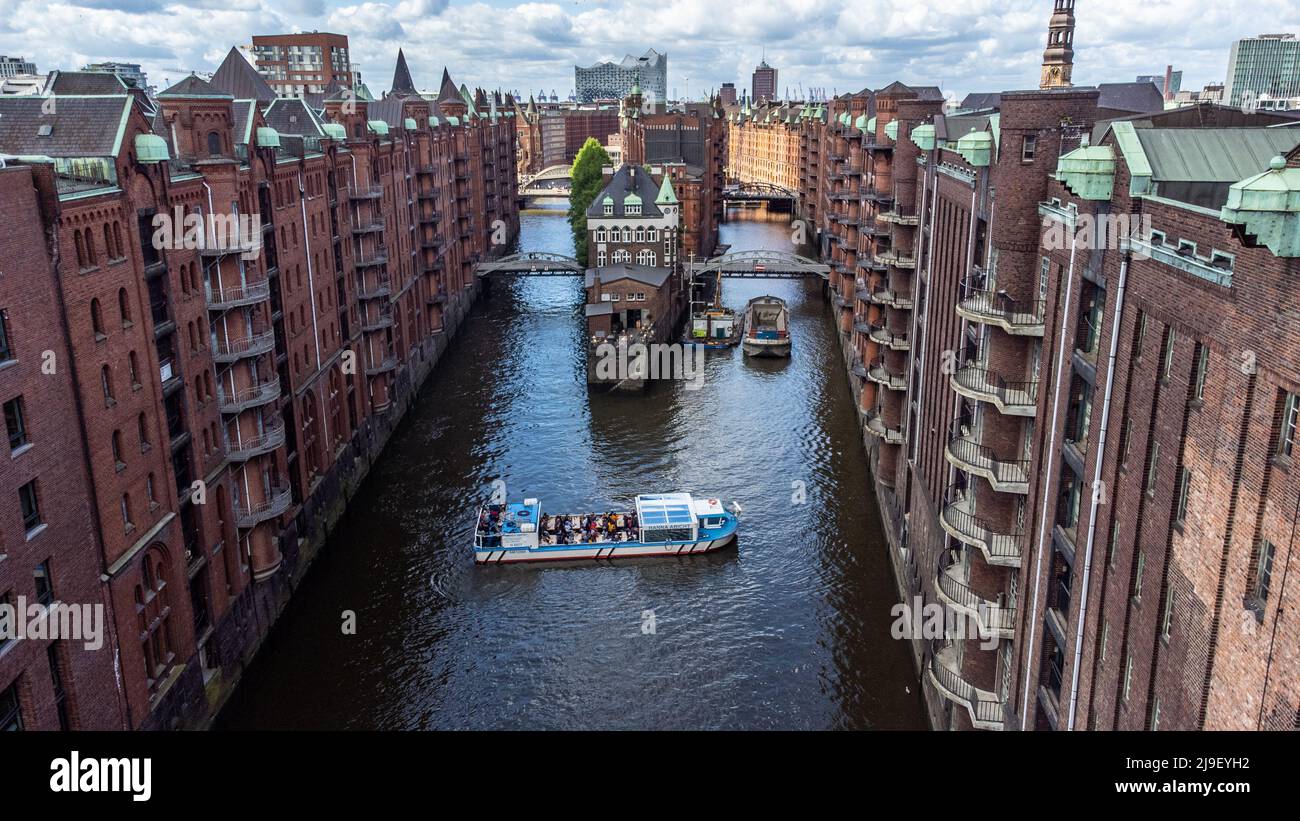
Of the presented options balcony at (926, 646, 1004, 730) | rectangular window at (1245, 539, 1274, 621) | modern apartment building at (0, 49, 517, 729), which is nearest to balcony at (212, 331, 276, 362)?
modern apartment building at (0, 49, 517, 729)

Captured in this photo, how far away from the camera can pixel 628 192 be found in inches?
3814

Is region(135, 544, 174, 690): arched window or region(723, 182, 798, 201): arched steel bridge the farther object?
region(723, 182, 798, 201): arched steel bridge

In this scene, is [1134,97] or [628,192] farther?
[628,192]

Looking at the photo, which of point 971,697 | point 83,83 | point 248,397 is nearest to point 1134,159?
point 971,697

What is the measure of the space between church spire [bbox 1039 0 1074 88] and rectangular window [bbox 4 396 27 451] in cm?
7300

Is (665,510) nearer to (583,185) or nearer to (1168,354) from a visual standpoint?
(1168,354)

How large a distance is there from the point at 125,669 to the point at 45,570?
5.03 m

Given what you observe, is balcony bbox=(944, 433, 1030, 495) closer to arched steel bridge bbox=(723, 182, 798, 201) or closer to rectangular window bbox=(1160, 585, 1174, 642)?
rectangular window bbox=(1160, 585, 1174, 642)

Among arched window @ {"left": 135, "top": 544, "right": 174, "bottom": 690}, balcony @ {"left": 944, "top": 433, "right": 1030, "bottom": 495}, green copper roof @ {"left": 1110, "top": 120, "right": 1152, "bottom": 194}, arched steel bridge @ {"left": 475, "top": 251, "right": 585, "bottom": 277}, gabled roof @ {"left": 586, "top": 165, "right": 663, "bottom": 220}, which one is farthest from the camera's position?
arched steel bridge @ {"left": 475, "top": 251, "right": 585, "bottom": 277}

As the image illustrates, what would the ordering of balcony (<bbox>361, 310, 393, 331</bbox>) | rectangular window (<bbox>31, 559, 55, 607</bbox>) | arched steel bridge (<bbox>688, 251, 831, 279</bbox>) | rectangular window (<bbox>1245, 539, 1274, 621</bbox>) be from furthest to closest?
arched steel bridge (<bbox>688, 251, 831, 279</bbox>) < balcony (<bbox>361, 310, 393, 331</bbox>) < rectangular window (<bbox>31, 559, 55, 607</bbox>) < rectangular window (<bbox>1245, 539, 1274, 621</bbox>)

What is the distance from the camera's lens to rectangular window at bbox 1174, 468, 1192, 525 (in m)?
18.1

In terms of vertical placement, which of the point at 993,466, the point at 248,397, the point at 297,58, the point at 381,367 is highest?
the point at 297,58

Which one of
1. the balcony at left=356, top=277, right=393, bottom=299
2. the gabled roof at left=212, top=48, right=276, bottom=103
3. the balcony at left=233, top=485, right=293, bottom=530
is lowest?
the balcony at left=233, top=485, right=293, bottom=530

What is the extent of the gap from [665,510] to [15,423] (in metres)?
30.9
